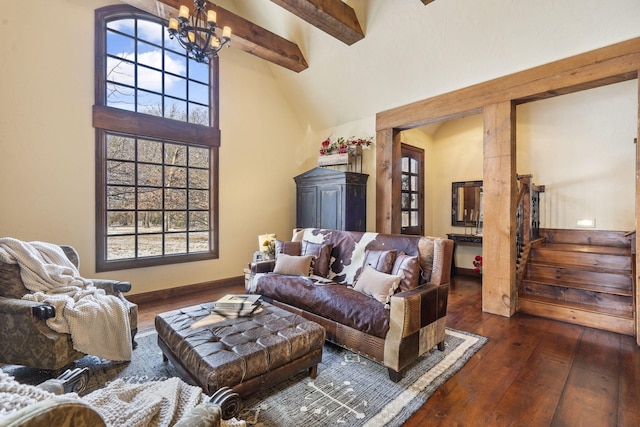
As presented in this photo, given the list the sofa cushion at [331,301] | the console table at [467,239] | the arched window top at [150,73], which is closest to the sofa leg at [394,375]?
the sofa cushion at [331,301]

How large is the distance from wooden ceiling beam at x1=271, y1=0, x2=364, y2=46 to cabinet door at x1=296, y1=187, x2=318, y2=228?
225 centimetres

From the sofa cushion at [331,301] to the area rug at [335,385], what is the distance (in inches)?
12.4

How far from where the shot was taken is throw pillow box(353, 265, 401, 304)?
2.42 meters

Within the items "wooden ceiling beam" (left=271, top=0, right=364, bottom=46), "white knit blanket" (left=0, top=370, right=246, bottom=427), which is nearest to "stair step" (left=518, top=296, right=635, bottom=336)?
"white knit blanket" (left=0, top=370, right=246, bottom=427)

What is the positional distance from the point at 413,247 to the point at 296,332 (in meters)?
1.37

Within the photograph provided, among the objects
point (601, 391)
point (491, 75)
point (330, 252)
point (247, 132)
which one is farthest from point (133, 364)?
point (491, 75)

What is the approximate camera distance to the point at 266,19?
458 cm

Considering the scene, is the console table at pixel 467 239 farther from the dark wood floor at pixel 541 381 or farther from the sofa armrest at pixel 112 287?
the sofa armrest at pixel 112 287

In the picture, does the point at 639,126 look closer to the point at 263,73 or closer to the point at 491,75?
the point at 491,75

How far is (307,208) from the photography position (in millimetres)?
Answer: 5125

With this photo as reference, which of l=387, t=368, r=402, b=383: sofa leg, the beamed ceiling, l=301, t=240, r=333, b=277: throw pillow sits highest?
the beamed ceiling

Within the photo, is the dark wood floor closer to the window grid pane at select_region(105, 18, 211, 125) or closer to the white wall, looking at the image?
the white wall

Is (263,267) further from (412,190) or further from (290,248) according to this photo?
(412,190)

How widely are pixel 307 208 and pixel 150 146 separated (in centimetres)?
250
